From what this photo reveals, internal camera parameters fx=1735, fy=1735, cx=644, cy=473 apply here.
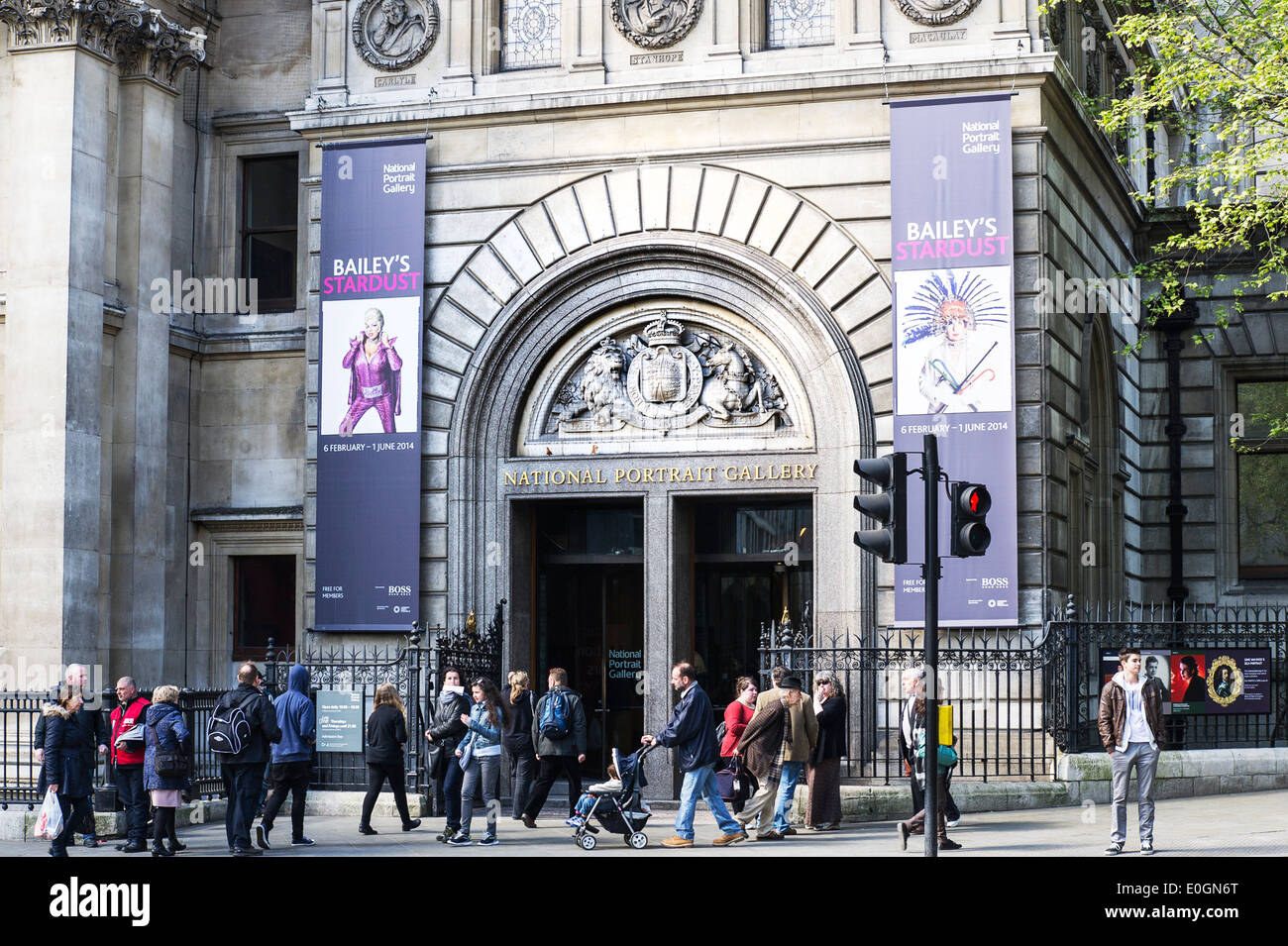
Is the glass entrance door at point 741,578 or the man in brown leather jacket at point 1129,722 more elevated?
the glass entrance door at point 741,578

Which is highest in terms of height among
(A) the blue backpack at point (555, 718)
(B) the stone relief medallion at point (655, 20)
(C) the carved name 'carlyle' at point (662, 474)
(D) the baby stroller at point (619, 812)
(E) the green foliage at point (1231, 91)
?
(B) the stone relief medallion at point (655, 20)

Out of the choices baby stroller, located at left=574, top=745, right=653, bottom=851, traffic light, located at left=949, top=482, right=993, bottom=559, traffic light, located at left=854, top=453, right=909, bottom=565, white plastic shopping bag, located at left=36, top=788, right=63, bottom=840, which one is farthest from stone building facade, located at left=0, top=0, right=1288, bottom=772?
traffic light, located at left=854, top=453, right=909, bottom=565

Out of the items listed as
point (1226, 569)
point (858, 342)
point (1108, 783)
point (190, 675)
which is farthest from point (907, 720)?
point (1226, 569)

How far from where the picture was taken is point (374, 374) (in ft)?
81.4

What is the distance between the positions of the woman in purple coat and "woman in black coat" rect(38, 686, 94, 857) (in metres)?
7.47

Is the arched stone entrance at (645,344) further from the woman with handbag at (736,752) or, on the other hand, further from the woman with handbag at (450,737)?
the woman with handbag at (450,737)

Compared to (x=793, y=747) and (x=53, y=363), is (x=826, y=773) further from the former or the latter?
(x=53, y=363)

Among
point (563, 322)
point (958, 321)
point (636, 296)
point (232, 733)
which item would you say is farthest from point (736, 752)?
point (563, 322)

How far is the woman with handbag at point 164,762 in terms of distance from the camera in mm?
17812

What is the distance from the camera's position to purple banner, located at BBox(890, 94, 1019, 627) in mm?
22297

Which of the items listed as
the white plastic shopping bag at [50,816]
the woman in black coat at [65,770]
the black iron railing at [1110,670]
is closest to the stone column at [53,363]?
the woman in black coat at [65,770]

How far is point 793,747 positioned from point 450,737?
12.8 feet

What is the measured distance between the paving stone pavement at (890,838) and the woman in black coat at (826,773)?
0.19 m

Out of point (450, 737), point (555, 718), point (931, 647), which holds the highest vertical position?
point (931, 647)
